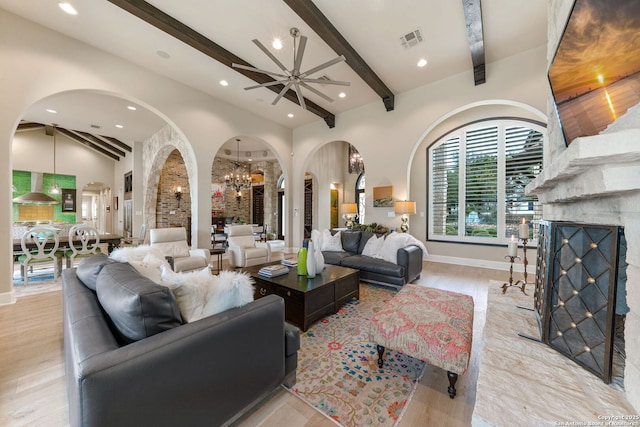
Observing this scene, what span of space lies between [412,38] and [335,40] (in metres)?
1.24

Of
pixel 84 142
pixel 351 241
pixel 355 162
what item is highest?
pixel 84 142

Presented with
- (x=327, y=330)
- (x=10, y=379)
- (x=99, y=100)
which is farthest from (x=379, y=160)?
(x=99, y=100)

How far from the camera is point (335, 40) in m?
3.42

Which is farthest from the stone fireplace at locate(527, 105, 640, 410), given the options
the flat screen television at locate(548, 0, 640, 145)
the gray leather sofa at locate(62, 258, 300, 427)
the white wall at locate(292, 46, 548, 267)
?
the white wall at locate(292, 46, 548, 267)

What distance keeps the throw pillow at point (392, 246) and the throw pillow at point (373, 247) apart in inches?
3.5

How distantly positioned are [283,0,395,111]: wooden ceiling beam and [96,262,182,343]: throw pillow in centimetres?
341

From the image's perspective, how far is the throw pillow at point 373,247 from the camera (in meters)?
4.07

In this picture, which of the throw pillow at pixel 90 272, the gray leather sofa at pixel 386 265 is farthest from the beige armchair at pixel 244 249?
the throw pillow at pixel 90 272

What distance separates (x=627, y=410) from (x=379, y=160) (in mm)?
5202

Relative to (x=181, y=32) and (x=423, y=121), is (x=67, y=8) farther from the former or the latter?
(x=423, y=121)

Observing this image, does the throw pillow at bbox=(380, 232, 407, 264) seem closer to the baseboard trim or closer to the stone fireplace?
the baseboard trim

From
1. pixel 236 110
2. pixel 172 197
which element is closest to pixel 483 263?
pixel 236 110

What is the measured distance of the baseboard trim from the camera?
15.2 ft

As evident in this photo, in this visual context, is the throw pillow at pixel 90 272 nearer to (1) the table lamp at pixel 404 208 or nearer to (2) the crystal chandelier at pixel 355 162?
(1) the table lamp at pixel 404 208
